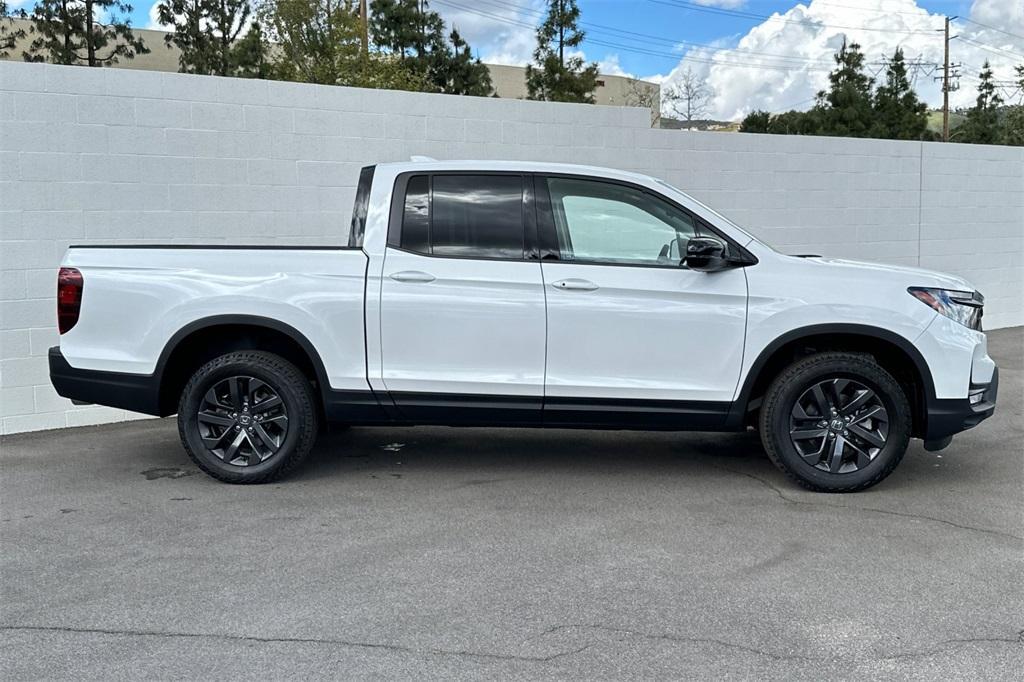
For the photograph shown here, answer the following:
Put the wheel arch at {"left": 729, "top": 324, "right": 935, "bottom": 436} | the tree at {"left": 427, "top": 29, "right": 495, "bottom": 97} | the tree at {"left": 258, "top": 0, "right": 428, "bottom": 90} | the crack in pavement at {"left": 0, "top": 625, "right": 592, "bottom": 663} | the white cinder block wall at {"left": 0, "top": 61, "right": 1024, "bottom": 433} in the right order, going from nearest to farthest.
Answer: the crack in pavement at {"left": 0, "top": 625, "right": 592, "bottom": 663}
the wheel arch at {"left": 729, "top": 324, "right": 935, "bottom": 436}
the white cinder block wall at {"left": 0, "top": 61, "right": 1024, "bottom": 433}
the tree at {"left": 258, "top": 0, "right": 428, "bottom": 90}
the tree at {"left": 427, "top": 29, "right": 495, "bottom": 97}

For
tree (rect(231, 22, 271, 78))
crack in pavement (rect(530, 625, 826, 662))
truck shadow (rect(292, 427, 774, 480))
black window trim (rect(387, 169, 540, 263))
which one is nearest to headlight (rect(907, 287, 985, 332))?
truck shadow (rect(292, 427, 774, 480))

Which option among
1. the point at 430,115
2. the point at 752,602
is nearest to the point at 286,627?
the point at 752,602

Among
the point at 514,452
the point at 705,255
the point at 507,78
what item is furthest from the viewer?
the point at 507,78

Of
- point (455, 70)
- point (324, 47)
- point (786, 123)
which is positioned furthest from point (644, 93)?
point (324, 47)

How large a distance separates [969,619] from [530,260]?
3.02m

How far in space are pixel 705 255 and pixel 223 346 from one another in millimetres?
3039

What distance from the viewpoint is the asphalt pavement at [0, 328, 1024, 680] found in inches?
143

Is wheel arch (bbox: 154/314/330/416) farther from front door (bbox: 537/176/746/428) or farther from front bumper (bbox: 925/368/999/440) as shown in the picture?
front bumper (bbox: 925/368/999/440)

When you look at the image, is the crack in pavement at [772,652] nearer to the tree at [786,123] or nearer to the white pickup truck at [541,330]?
the white pickup truck at [541,330]

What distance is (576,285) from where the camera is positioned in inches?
223

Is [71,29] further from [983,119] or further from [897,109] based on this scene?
[983,119]

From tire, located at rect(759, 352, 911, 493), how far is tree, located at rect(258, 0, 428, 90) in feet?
55.0

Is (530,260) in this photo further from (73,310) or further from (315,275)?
(73,310)

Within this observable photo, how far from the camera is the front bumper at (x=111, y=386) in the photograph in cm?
579
